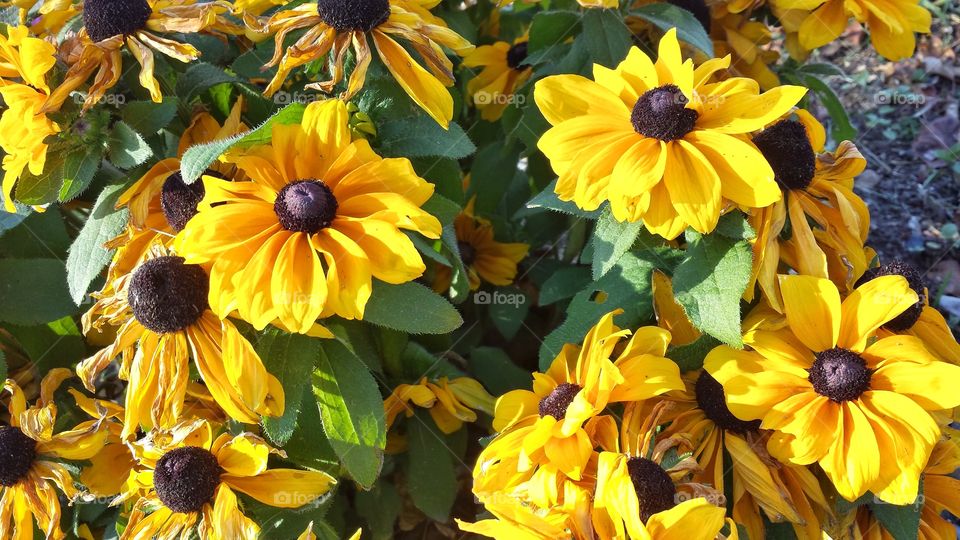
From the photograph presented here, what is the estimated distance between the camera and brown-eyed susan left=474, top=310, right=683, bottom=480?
1349 mm

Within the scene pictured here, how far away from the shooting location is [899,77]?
10.7ft

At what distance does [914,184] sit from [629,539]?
2190 mm

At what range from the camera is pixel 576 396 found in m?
1.38

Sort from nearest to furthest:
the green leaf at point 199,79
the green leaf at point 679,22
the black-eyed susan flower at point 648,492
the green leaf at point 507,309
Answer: the black-eyed susan flower at point 648,492, the green leaf at point 199,79, the green leaf at point 679,22, the green leaf at point 507,309

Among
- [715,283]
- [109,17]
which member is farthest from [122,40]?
[715,283]

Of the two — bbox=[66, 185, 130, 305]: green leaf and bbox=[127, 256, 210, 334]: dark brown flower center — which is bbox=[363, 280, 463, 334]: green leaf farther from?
bbox=[66, 185, 130, 305]: green leaf

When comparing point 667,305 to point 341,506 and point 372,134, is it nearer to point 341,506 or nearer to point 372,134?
point 372,134

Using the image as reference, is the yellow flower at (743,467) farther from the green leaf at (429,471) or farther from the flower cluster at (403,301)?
the green leaf at (429,471)

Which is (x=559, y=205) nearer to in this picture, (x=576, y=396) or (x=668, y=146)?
(x=668, y=146)

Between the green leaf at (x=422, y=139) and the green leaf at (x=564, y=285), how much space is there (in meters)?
0.51

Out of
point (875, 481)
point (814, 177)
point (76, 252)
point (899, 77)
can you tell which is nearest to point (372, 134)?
point (76, 252)

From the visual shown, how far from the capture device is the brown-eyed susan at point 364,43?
1.50m

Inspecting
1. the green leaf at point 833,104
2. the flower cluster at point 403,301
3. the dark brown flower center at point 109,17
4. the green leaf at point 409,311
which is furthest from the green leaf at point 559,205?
the green leaf at point 833,104

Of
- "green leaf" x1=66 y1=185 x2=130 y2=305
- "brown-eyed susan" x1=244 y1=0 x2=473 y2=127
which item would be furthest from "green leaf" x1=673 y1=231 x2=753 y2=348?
"green leaf" x1=66 y1=185 x2=130 y2=305
